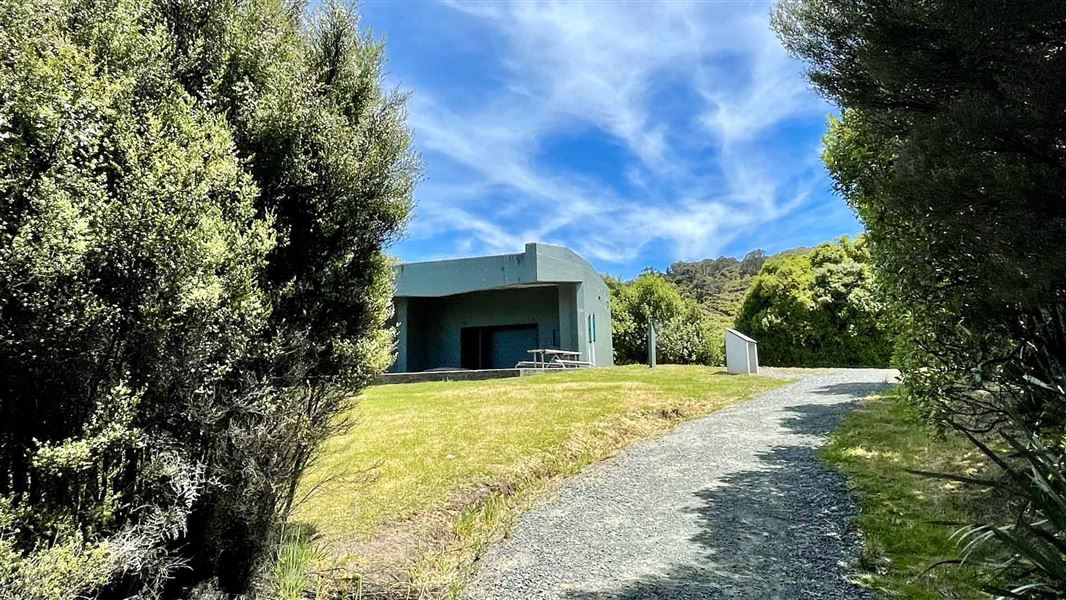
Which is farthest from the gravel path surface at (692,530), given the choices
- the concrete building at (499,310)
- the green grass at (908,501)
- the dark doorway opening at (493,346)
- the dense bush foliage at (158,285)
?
the dark doorway opening at (493,346)

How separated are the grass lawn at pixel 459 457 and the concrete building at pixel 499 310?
7.36 metres

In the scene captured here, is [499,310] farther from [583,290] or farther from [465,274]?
[583,290]

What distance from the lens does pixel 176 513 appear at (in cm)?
284

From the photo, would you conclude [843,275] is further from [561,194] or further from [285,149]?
[285,149]

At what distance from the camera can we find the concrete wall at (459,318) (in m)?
22.5

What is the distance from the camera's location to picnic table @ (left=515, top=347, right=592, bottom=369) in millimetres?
19367

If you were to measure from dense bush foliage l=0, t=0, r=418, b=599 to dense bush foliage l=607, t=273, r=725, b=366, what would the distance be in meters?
23.8

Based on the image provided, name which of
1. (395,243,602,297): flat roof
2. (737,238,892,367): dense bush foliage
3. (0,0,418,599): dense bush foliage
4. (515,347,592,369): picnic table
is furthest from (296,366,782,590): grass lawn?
Result: (737,238,892,367): dense bush foliage

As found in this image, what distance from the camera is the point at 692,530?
16.7 ft

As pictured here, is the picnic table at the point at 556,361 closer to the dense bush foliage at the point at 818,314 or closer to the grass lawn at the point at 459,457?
the grass lawn at the point at 459,457

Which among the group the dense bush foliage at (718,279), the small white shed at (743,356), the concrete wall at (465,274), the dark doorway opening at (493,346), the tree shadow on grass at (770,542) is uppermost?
the dense bush foliage at (718,279)

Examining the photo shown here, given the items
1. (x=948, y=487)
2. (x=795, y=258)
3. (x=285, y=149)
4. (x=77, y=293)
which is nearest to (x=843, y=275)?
(x=795, y=258)

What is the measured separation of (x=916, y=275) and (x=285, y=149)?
5086mm

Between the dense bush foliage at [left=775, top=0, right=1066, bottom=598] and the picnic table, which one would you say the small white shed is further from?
the dense bush foliage at [left=775, top=0, right=1066, bottom=598]
